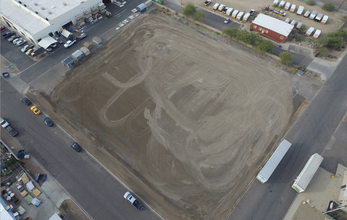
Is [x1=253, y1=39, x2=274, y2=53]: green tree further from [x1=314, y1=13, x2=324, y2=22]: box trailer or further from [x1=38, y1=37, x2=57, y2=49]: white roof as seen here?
[x1=38, y1=37, x2=57, y2=49]: white roof

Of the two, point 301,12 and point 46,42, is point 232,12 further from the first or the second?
point 46,42

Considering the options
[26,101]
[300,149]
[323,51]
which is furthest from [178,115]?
[323,51]

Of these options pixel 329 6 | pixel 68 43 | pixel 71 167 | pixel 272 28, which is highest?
pixel 329 6

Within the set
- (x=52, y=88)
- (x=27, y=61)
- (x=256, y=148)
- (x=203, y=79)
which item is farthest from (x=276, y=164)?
(x=27, y=61)

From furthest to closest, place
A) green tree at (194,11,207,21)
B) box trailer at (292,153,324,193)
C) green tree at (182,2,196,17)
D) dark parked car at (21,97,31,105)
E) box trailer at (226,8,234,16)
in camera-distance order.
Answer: box trailer at (226,8,234,16) < green tree at (182,2,196,17) < green tree at (194,11,207,21) < dark parked car at (21,97,31,105) < box trailer at (292,153,324,193)

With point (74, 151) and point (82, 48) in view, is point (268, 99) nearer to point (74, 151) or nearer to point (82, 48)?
point (74, 151)

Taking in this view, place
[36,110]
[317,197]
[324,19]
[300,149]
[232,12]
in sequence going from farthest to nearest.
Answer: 1. [232,12]
2. [324,19]
3. [36,110]
4. [300,149]
5. [317,197]

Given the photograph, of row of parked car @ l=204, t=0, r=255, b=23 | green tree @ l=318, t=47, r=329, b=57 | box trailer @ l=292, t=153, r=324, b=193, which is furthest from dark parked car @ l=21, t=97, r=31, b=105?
green tree @ l=318, t=47, r=329, b=57
